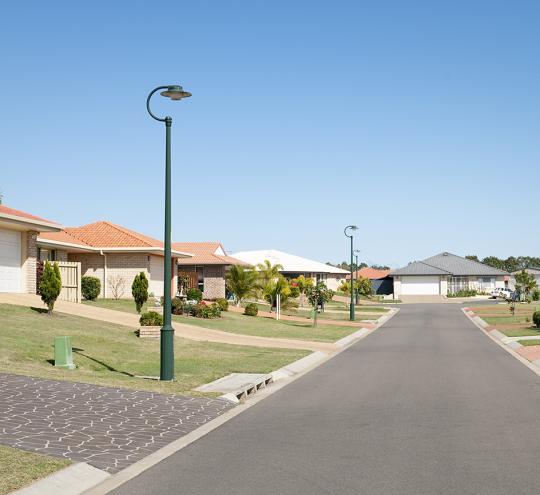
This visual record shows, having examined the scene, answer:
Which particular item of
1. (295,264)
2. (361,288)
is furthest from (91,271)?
(361,288)

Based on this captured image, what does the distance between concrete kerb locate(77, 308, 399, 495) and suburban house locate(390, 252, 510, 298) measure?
8688 cm

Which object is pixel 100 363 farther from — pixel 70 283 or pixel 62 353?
pixel 70 283

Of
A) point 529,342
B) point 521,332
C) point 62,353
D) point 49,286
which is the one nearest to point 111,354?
point 62,353

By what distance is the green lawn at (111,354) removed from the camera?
16394 mm

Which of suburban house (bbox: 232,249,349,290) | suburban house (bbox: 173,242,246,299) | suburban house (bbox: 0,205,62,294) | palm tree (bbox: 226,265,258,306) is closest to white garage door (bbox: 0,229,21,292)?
suburban house (bbox: 0,205,62,294)

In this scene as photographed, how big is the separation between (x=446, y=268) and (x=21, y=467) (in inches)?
4301

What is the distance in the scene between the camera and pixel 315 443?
10141mm

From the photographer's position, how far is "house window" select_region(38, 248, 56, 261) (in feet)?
133

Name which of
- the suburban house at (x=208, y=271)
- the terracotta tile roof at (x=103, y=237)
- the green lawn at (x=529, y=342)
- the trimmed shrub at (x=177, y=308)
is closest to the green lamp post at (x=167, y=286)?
the green lawn at (x=529, y=342)

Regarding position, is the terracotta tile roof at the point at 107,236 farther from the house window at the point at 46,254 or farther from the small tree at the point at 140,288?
the small tree at the point at 140,288

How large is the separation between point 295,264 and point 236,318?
49.7 metres

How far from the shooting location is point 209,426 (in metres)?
11.6

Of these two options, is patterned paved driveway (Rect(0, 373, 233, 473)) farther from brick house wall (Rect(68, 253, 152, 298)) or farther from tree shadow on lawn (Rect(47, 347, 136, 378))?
brick house wall (Rect(68, 253, 152, 298))

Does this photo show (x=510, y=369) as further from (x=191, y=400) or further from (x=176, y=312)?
(x=176, y=312)
